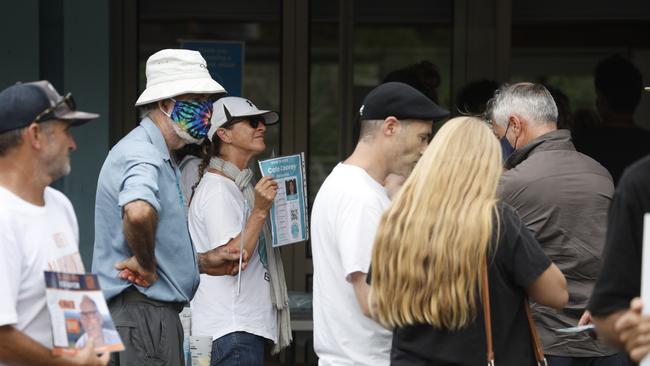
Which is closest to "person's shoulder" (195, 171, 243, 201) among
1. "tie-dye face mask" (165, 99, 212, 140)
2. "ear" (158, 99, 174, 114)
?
"tie-dye face mask" (165, 99, 212, 140)

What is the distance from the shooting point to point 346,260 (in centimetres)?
383

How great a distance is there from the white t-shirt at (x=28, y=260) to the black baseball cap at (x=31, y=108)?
21 cm

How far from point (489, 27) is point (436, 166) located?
5.38m

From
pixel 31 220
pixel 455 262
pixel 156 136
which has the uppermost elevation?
pixel 156 136

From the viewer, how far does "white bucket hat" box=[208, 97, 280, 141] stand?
17.5 ft

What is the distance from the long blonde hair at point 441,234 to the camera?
338 cm

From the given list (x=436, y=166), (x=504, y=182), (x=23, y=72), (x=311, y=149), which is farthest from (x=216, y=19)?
(x=436, y=166)

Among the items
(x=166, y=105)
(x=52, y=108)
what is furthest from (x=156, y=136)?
(x=52, y=108)

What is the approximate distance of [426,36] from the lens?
8758 mm

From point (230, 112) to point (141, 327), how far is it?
130cm

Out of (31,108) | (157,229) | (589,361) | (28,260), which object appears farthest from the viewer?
(589,361)

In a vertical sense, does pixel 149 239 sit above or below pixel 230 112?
below

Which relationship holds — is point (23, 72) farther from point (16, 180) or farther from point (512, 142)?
point (16, 180)

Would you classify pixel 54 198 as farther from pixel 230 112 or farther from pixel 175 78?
pixel 230 112
